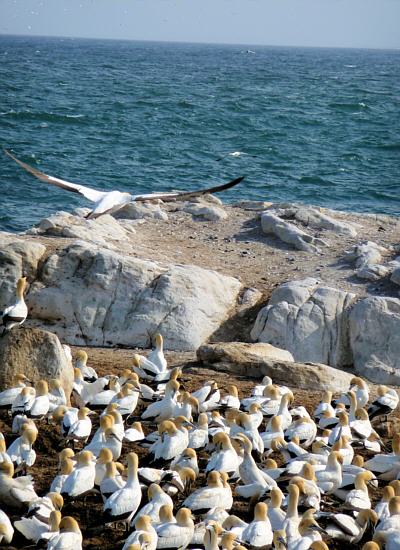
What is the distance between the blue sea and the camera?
30219 mm

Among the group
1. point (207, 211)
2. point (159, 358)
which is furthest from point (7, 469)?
point (207, 211)

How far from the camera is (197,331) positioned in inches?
528

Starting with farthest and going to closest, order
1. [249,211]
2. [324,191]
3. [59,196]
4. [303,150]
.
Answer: [303,150] → [324,191] → [59,196] → [249,211]

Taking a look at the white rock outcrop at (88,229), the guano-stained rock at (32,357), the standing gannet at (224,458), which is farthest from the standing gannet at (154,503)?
the white rock outcrop at (88,229)

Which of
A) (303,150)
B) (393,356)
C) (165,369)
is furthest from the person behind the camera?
(303,150)

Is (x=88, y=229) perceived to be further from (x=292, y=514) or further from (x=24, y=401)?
(x=292, y=514)

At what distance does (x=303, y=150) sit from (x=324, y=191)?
916 cm

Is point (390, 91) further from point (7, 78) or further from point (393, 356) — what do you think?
point (393, 356)

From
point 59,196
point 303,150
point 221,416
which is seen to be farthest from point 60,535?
point 303,150

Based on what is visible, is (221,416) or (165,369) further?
(165,369)

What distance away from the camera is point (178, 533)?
7.30 metres

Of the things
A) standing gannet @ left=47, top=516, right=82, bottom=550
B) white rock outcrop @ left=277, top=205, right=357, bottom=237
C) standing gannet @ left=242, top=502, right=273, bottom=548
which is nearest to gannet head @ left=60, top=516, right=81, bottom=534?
standing gannet @ left=47, top=516, right=82, bottom=550

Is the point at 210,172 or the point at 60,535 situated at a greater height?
the point at 60,535

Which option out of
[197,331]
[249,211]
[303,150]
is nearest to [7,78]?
[303,150]
